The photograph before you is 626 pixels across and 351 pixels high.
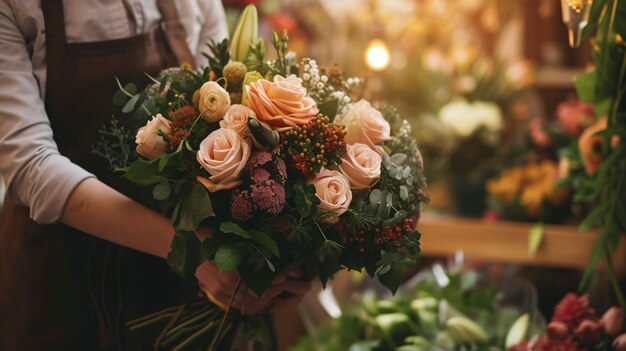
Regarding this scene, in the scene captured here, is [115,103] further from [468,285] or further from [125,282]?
[468,285]

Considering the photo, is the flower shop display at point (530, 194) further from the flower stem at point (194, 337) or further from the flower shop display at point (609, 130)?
the flower stem at point (194, 337)

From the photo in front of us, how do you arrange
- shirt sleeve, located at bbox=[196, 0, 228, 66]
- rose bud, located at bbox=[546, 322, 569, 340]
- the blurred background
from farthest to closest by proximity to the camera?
the blurred background < shirt sleeve, located at bbox=[196, 0, 228, 66] < rose bud, located at bbox=[546, 322, 569, 340]

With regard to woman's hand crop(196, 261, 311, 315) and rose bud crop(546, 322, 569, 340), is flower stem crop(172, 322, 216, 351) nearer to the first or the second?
woman's hand crop(196, 261, 311, 315)

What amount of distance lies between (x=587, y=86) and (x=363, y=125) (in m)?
0.57

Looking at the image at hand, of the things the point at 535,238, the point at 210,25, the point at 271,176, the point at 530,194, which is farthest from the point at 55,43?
the point at 530,194

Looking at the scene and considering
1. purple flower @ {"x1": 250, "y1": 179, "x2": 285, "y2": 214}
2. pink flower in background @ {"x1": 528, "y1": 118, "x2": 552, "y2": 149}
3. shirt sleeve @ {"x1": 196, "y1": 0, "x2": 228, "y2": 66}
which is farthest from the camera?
pink flower in background @ {"x1": 528, "y1": 118, "x2": 552, "y2": 149}

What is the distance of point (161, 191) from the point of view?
1.02 meters

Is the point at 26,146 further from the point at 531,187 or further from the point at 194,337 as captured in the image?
the point at 531,187

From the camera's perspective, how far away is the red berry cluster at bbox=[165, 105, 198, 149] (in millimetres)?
1018

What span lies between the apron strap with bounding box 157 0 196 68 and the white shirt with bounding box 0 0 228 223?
137mm

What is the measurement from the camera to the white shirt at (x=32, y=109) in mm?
1082

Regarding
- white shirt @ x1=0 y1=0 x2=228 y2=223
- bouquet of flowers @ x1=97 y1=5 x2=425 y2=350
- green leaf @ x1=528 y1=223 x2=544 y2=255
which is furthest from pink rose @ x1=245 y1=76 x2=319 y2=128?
green leaf @ x1=528 y1=223 x2=544 y2=255

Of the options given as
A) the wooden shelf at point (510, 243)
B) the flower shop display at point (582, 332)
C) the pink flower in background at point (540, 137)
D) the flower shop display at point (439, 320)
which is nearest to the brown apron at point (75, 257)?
the flower shop display at point (439, 320)

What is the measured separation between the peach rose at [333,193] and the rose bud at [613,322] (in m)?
0.63
